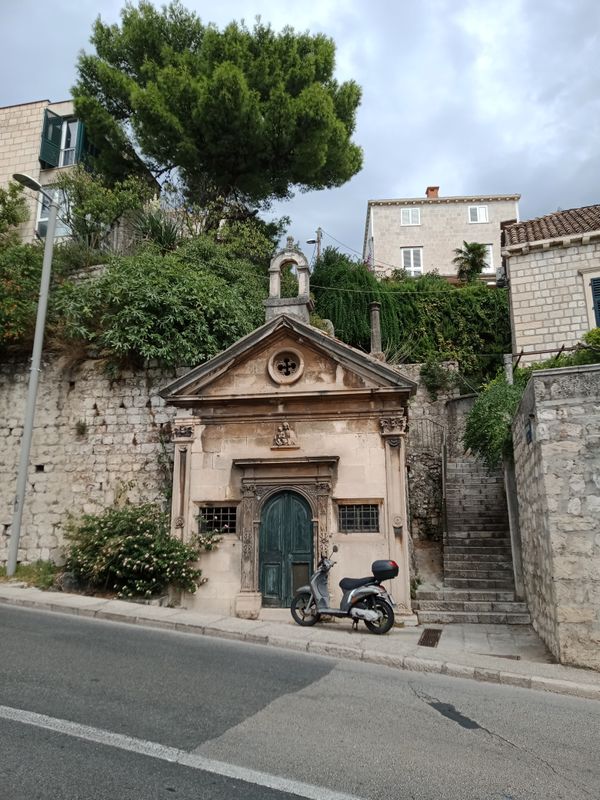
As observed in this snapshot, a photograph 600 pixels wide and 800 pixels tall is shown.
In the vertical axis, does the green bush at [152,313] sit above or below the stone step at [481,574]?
above

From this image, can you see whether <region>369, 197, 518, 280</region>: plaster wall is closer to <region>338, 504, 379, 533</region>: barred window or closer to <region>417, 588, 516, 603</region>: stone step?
<region>338, 504, 379, 533</region>: barred window

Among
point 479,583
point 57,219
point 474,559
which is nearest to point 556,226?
point 474,559

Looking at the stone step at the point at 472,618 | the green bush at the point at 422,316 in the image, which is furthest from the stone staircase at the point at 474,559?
the green bush at the point at 422,316

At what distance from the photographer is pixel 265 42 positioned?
20.7 meters

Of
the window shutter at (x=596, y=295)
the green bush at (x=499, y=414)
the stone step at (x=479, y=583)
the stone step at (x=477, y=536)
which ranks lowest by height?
the stone step at (x=479, y=583)

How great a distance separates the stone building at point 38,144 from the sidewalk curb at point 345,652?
61.4 feet

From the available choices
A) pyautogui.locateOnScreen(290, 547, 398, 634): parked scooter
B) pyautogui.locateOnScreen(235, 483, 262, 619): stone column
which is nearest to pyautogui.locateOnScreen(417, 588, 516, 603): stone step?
pyautogui.locateOnScreen(290, 547, 398, 634): parked scooter

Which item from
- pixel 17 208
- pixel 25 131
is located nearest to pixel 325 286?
pixel 17 208

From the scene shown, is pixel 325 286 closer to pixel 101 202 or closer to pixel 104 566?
pixel 101 202

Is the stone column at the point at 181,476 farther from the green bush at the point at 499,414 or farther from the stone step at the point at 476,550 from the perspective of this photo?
the green bush at the point at 499,414

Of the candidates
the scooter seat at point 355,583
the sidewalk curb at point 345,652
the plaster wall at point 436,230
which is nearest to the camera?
the sidewalk curb at point 345,652

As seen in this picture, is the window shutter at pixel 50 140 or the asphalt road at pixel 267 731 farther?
the window shutter at pixel 50 140

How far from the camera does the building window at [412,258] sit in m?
34.9

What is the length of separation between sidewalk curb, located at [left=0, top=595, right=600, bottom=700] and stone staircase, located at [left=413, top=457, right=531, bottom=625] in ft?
12.5
